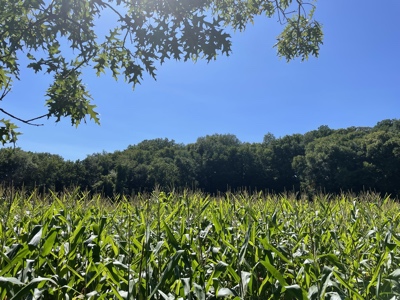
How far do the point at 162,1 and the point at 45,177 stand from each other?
45889mm

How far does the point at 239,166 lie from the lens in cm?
6781

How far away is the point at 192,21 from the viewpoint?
552cm

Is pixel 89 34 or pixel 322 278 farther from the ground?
pixel 89 34

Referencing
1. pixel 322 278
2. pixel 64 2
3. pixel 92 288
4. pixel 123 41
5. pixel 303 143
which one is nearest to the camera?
pixel 322 278

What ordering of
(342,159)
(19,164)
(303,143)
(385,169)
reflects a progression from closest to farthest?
(19,164), (385,169), (342,159), (303,143)

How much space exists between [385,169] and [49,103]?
5427 cm

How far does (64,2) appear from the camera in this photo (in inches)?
209

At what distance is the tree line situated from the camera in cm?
4703

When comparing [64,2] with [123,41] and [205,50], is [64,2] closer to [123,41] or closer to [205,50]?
[123,41]

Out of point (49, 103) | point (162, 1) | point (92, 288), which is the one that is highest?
point (162, 1)

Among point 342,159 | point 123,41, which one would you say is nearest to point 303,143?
point 342,159

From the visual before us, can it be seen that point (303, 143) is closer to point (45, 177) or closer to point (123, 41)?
point (45, 177)

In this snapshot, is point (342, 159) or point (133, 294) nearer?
point (133, 294)

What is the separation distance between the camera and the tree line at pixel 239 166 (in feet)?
154
